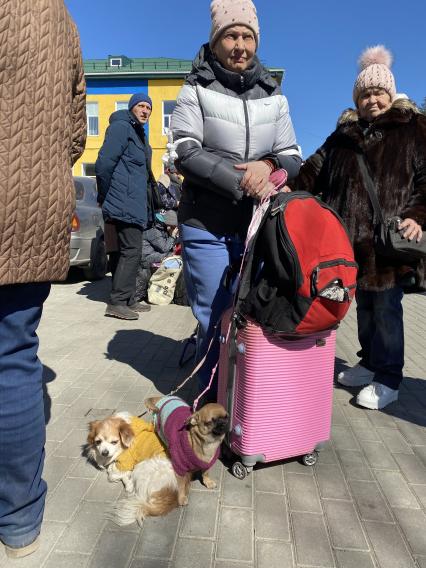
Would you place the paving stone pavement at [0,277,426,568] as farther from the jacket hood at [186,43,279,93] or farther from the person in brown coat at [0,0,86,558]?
the jacket hood at [186,43,279,93]

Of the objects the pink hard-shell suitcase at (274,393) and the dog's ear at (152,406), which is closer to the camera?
the pink hard-shell suitcase at (274,393)

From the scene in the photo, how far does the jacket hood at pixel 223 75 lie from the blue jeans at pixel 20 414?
1.51 m

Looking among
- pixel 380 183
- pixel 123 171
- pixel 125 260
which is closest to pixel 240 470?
pixel 380 183

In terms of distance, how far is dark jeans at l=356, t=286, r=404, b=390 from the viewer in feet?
10.4

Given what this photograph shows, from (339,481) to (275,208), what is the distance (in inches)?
57.8

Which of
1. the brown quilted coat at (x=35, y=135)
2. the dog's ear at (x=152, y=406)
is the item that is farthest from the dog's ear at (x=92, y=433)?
the brown quilted coat at (x=35, y=135)

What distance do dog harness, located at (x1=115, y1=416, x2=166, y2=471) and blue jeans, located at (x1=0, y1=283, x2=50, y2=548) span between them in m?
0.55

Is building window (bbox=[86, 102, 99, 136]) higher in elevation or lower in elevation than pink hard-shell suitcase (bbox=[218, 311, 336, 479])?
higher

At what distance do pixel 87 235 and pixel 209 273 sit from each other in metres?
6.07

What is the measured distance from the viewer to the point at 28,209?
1.53 meters

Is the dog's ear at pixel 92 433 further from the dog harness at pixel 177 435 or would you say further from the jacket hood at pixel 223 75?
the jacket hood at pixel 223 75

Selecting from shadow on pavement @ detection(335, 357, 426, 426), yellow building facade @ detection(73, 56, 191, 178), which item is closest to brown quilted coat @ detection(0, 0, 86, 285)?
shadow on pavement @ detection(335, 357, 426, 426)

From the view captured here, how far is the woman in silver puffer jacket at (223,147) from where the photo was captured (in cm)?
237

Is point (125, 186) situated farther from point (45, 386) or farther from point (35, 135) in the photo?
point (35, 135)
